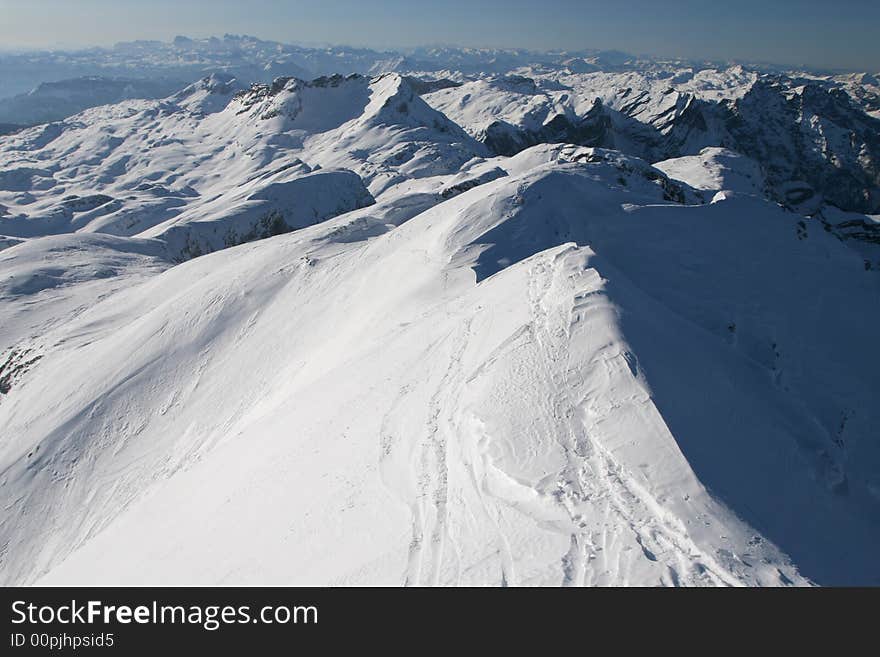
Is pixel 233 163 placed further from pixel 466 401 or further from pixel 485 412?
pixel 485 412

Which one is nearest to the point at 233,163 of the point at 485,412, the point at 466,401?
the point at 466,401

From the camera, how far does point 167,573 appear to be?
45.1ft

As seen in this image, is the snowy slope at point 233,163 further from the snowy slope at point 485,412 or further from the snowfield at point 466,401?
the snowy slope at point 485,412

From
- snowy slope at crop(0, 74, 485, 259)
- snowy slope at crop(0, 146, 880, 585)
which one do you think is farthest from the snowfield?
snowy slope at crop(0, 74, 485, 259)

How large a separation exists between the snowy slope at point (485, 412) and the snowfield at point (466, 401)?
4.4 inches

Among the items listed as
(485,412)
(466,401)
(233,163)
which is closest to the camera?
(485,412)

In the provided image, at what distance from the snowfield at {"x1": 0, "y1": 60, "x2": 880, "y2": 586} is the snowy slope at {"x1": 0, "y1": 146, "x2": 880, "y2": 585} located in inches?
4.4

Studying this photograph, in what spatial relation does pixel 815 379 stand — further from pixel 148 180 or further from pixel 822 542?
pixel 148 180

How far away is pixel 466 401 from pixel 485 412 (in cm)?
127

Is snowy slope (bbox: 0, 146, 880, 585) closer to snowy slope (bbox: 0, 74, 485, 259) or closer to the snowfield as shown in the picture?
the snowfield

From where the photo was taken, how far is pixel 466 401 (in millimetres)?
16000

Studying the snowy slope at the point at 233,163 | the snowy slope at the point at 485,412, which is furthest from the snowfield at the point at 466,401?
the snowy slope at the point at 233,163

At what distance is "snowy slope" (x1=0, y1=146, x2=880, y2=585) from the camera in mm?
10789

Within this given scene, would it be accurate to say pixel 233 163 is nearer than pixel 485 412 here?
No
